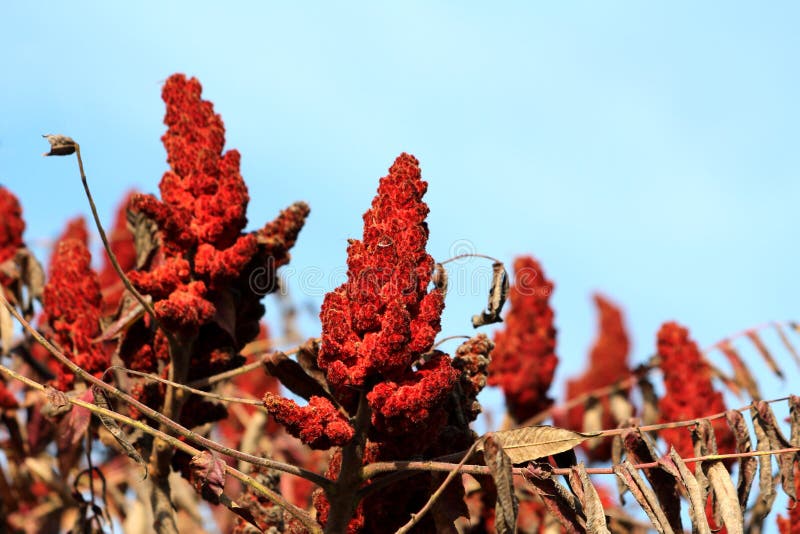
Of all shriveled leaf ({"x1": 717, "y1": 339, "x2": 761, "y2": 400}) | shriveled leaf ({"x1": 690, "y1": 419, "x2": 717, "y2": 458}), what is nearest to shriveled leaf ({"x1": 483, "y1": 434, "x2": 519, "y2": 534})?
shriveled leaf ({"x1": 690, "y1": 419, "x2": 717, "y2": 458})

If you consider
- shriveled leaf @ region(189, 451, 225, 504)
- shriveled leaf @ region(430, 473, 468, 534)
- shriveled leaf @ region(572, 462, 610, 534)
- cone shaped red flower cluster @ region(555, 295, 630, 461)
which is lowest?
shriveled leaf @ region(572, 462, 610, 534)

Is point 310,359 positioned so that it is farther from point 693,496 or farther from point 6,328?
point 6,328

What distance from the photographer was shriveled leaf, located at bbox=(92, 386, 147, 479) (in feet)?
10.3

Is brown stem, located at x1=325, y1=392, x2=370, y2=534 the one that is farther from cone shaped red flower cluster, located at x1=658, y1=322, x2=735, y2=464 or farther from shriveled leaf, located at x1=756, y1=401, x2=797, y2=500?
cone shaped red flower cluster, located at x1=658, y1=322, x2=735, y2=464

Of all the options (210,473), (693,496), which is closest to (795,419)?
(693,496)

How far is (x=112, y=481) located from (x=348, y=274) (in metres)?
4.37

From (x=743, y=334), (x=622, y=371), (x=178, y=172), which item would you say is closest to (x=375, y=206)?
(x=178, y=172)

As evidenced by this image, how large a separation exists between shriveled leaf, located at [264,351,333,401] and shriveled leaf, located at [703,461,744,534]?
1.32 meters

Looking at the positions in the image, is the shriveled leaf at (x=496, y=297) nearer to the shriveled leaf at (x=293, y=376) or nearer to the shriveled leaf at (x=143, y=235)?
the shriveled leaf at (x=293, y=376)

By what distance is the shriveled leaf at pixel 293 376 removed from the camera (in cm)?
370

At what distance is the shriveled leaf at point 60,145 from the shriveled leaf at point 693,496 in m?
2.03

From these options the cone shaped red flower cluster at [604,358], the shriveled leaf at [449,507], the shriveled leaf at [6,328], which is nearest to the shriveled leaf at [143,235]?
the shriveled leaf at [6,328]

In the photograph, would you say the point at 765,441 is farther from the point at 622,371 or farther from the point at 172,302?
the point at 622,371

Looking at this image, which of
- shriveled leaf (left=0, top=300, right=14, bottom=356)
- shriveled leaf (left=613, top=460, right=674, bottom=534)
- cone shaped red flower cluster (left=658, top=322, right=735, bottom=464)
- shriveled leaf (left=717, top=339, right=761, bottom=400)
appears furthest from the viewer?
cone shaped red flower cluster (left=658, top=322, right=735, bottom=464)
